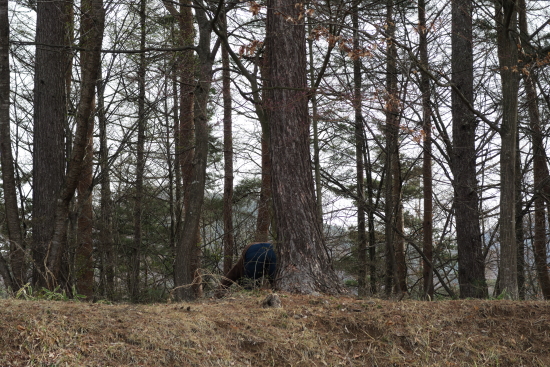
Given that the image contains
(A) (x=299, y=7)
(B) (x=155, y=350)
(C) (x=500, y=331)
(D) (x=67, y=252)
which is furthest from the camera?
(D) (x=67, y=252)

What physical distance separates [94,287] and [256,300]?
8.41 m

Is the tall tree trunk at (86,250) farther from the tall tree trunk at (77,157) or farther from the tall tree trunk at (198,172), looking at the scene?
the tall tree trunk at (77,157)

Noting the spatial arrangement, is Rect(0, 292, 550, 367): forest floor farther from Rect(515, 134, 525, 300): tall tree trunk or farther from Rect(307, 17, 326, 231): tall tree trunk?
Rect(515, 134, 525, 300): tall tree trunk

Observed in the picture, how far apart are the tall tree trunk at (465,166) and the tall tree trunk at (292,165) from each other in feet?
14.9

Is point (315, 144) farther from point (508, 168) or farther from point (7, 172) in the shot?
point (7, 172)

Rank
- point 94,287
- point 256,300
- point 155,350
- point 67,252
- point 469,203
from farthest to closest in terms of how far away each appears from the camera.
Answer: point 94,287 → point 469,203 → point 67,252 → point 256,300 → point 155,350

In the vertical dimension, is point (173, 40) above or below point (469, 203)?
above

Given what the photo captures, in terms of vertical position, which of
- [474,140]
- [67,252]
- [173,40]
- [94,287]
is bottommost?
[94,287]

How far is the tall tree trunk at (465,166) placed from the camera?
9.53 meters

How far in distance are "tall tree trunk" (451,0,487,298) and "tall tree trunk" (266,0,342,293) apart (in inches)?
179

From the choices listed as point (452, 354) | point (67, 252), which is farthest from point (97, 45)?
point (452, 354)

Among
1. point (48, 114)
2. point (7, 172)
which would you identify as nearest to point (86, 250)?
point (48, 114)

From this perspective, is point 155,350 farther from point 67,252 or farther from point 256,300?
point 67,252

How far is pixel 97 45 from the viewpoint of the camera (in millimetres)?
6789
